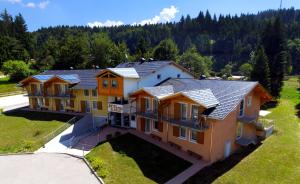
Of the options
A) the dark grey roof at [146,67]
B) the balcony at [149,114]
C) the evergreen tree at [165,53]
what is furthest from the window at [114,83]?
the evergreen tree at [165,53]

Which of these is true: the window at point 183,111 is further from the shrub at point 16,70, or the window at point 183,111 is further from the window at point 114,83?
the shrub at point 16,70

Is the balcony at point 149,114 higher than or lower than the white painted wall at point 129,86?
lower

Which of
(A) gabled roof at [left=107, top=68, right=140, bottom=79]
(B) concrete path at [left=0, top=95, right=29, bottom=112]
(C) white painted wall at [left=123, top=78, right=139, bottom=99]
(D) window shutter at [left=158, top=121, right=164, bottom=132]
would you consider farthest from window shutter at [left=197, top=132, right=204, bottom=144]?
(B) concrete path at [left=0, top=95, right=29, bottom=112]

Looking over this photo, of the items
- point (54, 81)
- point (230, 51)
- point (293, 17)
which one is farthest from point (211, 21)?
point (54, 81)

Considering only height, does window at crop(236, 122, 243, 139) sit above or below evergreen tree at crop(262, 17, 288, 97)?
below

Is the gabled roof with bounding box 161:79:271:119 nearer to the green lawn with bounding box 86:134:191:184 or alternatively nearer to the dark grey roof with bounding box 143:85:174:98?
the dark grey roof with bounding box 143:85:174:98

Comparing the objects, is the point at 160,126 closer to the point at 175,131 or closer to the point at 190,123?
the point at 175,131

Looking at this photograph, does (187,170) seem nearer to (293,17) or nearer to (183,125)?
(183,125)
